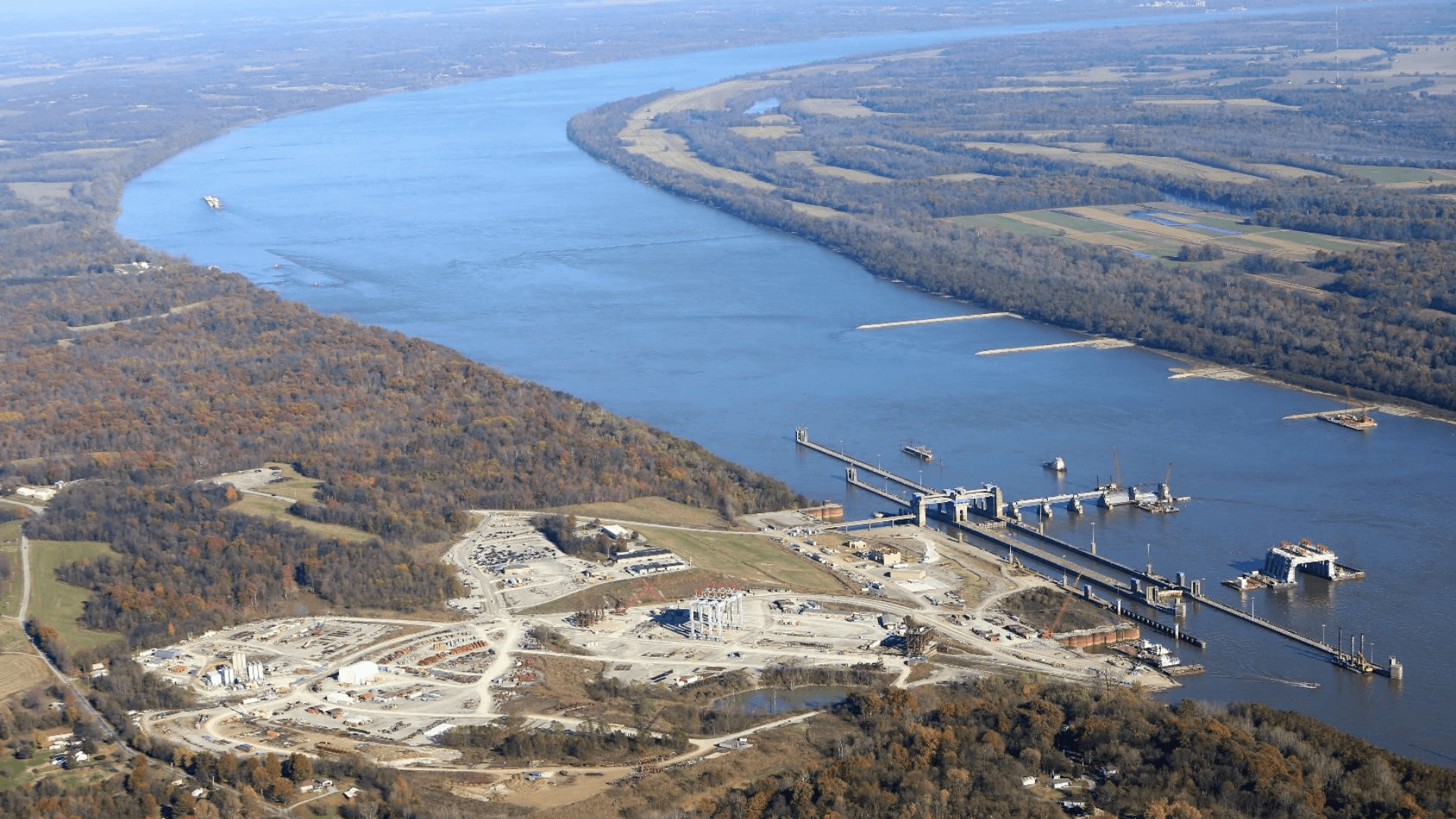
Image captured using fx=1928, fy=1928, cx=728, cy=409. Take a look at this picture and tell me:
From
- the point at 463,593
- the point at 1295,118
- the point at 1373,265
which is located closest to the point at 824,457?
the point at 463,593

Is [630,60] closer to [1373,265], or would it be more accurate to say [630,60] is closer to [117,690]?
[1373,265]

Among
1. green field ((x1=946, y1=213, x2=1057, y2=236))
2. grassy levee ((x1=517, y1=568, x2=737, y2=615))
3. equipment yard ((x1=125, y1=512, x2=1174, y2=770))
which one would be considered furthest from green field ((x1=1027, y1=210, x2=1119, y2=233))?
grassy levee ((x1=517, y1=568, x2=737, y2=615))

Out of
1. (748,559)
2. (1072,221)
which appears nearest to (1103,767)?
(748,559)

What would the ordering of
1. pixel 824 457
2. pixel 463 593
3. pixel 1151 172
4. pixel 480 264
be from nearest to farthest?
pixel 463 593 → pixel 824 457 → pixel 480 264 → pixel 1151 172

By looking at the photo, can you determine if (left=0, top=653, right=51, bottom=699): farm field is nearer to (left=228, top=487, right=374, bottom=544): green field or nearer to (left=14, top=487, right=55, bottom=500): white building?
(left=228, top=487, right=374, bottom=544): green field

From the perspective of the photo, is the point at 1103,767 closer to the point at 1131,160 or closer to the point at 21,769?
the point at 21,769
